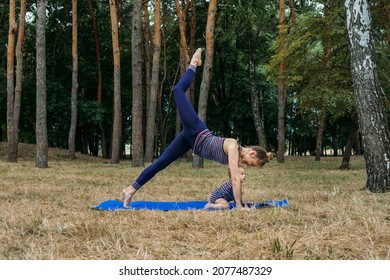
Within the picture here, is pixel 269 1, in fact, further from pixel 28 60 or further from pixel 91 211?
pixel 91 211

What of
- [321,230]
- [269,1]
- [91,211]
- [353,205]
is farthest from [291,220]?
[269,1]

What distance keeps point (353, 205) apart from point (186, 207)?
2.22 m

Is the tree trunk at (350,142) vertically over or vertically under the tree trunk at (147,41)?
under

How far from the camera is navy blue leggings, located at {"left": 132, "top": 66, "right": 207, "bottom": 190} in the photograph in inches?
234

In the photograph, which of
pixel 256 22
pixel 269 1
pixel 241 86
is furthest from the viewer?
pixel 241 86

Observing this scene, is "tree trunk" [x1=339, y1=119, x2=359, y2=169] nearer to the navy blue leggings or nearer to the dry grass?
the dry grass

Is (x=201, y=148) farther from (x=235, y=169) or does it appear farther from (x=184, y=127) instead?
(x=235, y=169)

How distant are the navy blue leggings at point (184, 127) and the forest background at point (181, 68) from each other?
7567 millimetres

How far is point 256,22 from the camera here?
86.4 feet

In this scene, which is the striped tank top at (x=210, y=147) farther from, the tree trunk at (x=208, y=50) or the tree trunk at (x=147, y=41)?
the tree trunk at (x=147, y=41)

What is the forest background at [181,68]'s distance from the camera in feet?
47.4

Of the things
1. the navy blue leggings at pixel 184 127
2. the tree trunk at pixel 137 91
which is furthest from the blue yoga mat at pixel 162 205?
the tree trunk at pixel 137 91

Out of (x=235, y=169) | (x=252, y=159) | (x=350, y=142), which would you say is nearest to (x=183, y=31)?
(x=350, y=142)

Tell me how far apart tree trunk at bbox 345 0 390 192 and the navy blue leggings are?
3.28 meters
